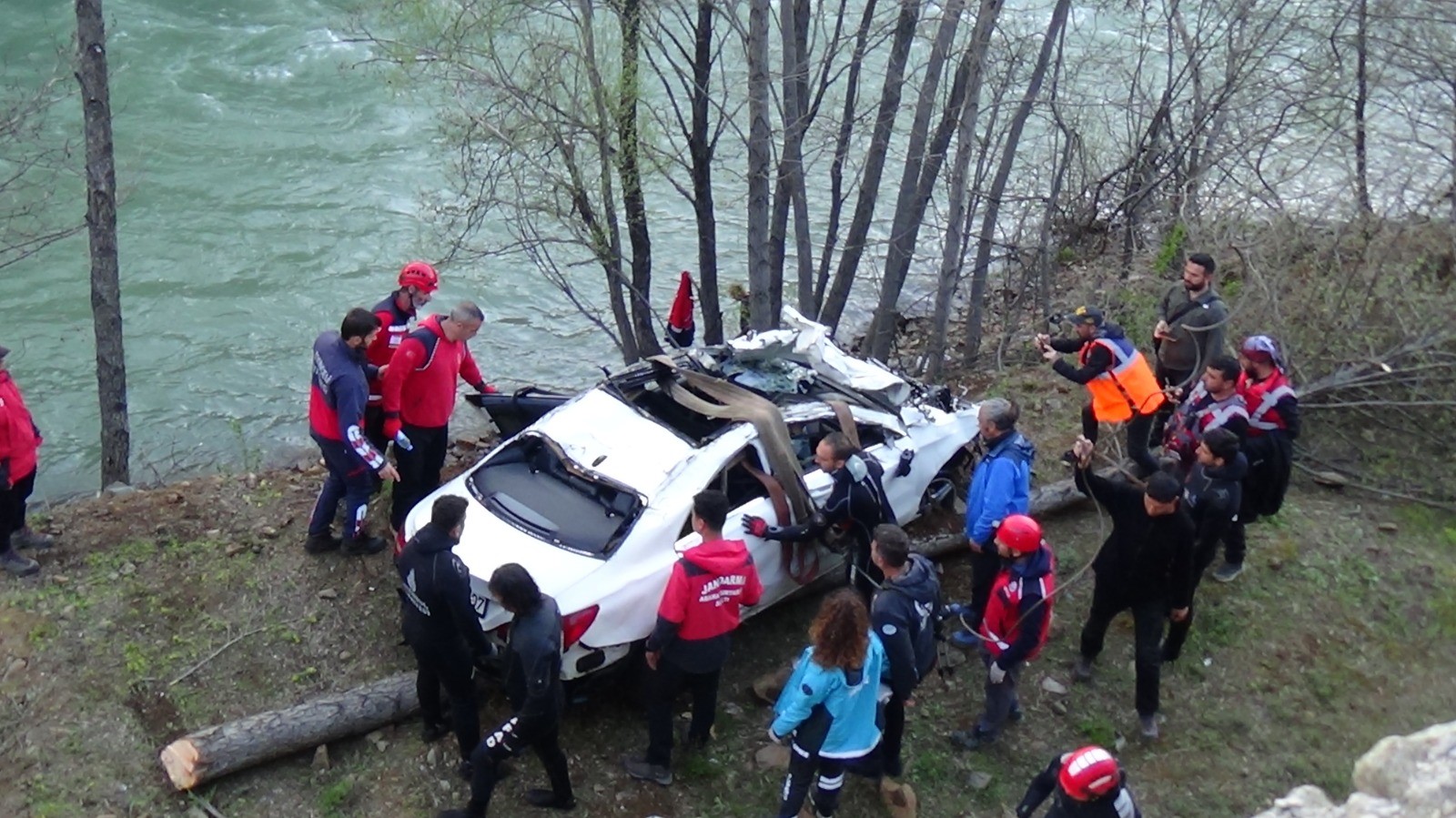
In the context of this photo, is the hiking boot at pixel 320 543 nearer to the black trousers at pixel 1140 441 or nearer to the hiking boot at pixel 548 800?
the hiking boot at pixel 548 800

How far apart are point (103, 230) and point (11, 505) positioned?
2.58m

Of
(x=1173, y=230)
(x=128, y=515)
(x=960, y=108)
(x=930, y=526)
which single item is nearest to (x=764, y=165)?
(x=960, y=108)

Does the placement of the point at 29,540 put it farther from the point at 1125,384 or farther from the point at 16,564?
the point at 1125,384

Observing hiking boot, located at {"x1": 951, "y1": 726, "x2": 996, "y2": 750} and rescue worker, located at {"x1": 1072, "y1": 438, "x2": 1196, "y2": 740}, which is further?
hiking boot, located at {"x1": 951, "y1": 726, "x2": 996, "y2": 750}

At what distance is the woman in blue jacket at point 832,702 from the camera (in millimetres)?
5070

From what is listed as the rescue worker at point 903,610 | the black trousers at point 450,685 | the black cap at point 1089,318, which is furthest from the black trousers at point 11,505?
the black cap at point 1089,318

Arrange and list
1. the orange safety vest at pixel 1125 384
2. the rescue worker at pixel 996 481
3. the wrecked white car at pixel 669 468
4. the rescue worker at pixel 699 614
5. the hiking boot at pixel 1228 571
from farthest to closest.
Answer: the hiking boot at pixel 1228 571, the orange safety vest at pixel 1125 384, the rescue worker at pixel 996 481, the wrecked white car at pixel 669 468, the rescue worker at pixel 699 614

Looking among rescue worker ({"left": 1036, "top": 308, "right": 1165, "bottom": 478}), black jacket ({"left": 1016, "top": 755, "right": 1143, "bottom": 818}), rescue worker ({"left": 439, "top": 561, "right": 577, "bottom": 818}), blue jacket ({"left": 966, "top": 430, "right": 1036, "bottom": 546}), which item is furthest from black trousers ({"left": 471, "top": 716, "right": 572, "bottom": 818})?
rescue worker ({"left": 1036, "top": 308, "right": 1165, "bottom": 478})

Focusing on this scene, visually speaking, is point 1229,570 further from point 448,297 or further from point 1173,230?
point 448,297

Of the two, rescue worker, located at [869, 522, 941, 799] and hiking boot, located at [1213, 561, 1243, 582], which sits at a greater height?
rescue worker, located at [869, 522, 941, 799]

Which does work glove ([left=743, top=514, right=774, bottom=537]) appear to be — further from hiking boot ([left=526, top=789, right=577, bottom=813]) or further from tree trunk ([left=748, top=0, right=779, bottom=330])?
tree trunk ([left=748, top=0, right=779, bottom=330])

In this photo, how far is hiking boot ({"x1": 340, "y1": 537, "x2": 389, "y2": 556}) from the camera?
7.56 m

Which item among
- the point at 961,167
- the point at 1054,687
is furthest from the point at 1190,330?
the point at 961,167

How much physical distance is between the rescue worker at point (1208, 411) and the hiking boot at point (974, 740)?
203 centimetres
